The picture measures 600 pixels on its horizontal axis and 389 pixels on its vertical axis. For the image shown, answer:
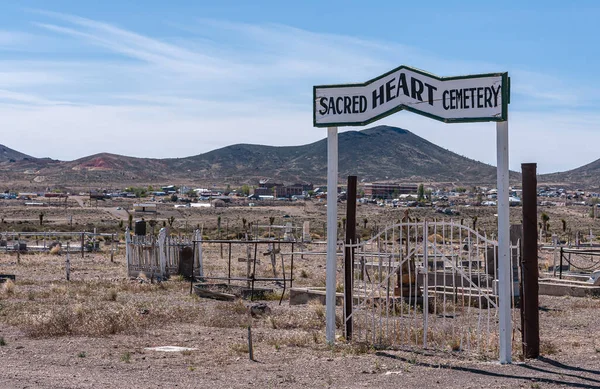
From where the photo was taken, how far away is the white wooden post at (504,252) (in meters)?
10.2

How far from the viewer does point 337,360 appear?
10.6m

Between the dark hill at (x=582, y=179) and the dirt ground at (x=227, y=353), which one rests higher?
the dark hill at (x=582, y=179)

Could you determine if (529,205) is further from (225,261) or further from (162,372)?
(225,261)

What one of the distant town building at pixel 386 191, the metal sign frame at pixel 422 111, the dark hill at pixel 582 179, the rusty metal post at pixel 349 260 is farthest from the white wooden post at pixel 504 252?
the dark hill at pixel 582 179

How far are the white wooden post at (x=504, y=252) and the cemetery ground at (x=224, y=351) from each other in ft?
1.04

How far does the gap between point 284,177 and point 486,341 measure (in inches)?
6864

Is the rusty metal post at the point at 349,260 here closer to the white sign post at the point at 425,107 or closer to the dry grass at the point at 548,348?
the white sign post at the point at 425,107

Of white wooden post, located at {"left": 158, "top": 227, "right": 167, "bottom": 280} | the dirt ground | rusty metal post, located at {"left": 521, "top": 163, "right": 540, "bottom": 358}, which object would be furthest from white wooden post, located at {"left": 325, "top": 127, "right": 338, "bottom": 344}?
white wooden post, located at {"left": 158, "top": 227, "right": 167, "bottom": 280}

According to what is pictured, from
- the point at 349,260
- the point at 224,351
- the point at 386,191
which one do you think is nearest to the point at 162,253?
the point at 349,260

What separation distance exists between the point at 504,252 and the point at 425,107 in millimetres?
2234

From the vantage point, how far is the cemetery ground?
9344mm

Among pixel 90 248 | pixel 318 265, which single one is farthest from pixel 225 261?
pixel 90 248

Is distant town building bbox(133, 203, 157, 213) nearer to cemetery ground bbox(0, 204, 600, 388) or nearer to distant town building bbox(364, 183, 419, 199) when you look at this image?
cemetery ground bbox(0, 204, 600, 388)

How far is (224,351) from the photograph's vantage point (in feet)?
37.4
